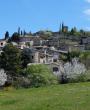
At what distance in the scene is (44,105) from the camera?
64.8 feet

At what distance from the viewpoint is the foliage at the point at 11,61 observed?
238 feet

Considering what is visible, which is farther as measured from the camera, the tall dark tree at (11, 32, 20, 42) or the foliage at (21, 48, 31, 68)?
the tall dark tree at (11, 32, 20, 42)

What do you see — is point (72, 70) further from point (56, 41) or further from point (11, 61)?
point (56, 41)

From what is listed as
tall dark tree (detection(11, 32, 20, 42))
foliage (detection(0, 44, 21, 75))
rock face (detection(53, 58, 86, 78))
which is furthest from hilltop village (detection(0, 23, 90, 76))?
rock face (detection(53, 58, 86, 78))

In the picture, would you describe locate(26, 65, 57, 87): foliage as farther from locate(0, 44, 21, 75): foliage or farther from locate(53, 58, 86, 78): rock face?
locate(0, 44, 21, 75): foliage

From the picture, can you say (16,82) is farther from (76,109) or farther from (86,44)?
(86,44)

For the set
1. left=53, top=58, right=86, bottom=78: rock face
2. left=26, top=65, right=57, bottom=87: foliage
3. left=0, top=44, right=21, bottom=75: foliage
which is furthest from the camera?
left=0, top=44, right=21, bottom=75: foliage

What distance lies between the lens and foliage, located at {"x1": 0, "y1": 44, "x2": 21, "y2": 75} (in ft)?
238

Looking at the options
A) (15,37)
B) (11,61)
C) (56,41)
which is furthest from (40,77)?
(56,41)

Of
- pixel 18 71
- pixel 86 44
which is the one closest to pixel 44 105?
pixel 18 71

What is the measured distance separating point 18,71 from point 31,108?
5265 cm

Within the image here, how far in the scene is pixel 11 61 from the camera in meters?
75.8

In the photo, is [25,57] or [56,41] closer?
[25,57]

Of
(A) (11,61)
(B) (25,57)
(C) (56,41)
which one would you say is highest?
(C) (56,41)
